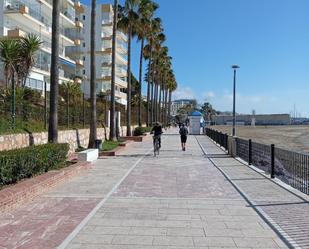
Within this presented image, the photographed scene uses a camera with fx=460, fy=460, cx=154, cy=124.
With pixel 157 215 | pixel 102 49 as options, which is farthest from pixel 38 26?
pixel 157 215

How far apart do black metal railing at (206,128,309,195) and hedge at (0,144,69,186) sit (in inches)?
262

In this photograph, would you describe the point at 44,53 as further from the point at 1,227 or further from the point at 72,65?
the point at 1,227

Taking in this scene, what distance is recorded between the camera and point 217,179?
13773 millimetres

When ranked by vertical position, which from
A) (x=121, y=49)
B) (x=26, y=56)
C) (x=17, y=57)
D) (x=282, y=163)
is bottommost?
(x=282, y=163)

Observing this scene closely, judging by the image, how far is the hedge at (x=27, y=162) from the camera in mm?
10020

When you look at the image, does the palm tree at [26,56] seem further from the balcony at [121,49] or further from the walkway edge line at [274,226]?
the balcony at [121,49]

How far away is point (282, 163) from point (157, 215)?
6.85 metres

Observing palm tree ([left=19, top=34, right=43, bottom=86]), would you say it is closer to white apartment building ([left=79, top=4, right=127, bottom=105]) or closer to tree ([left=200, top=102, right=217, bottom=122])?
white apartment building ([left=79, top=4, right=127, bottom=105])

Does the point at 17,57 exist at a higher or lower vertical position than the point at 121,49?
lower

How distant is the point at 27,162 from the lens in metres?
11.1

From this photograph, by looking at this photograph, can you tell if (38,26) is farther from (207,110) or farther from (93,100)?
(207,110)

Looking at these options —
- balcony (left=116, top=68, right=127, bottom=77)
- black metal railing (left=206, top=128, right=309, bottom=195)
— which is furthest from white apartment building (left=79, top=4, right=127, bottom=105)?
black metal railing (left=206, top=128, right=309, bottom=195)

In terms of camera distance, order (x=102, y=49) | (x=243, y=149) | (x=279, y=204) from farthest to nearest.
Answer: (x=102, y=49) → (x=243, y=149) → (x=279, y=204)

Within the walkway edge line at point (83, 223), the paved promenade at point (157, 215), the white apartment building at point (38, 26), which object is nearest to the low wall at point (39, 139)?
the paved promenade at point (157, 215)
